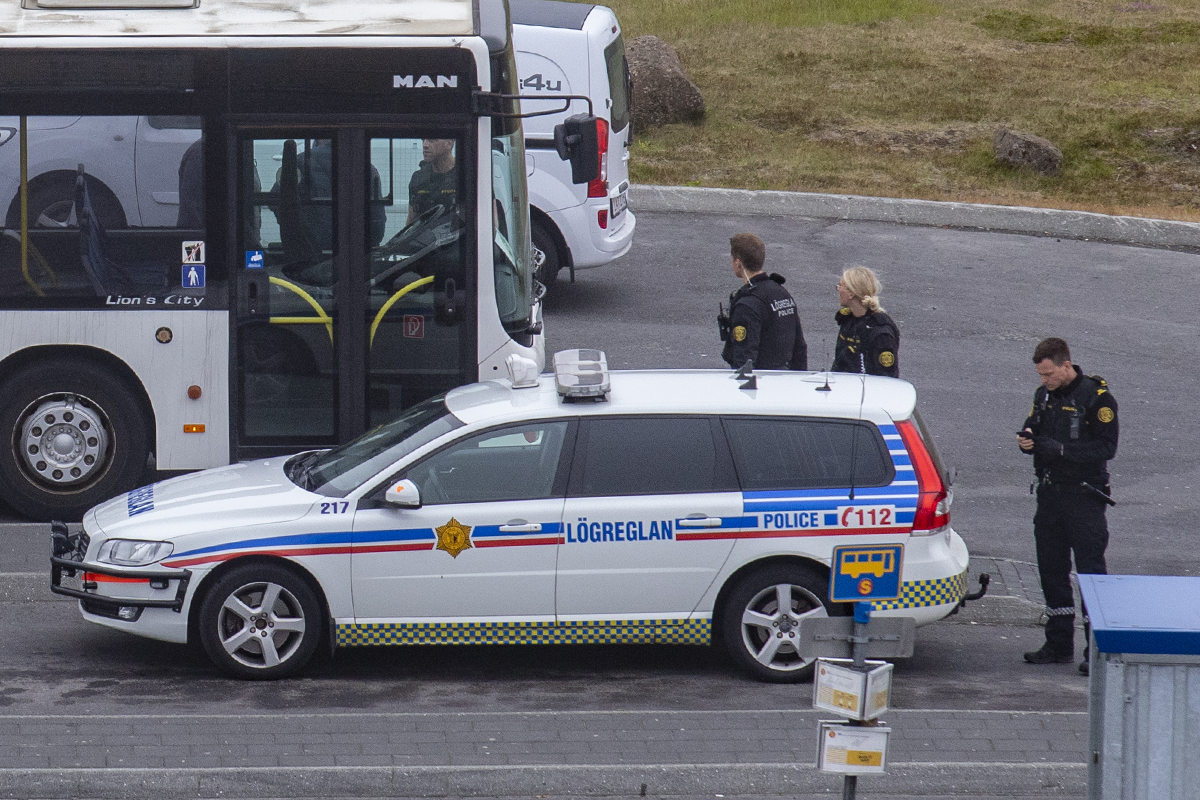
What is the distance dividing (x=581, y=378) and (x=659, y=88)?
20029 millimetres

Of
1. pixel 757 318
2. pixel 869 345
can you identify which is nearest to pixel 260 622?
pixel 757 318

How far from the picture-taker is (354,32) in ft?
33.4

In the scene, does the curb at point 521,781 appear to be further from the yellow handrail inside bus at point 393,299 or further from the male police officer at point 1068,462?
the yellow handrail inside bus at point 393,299

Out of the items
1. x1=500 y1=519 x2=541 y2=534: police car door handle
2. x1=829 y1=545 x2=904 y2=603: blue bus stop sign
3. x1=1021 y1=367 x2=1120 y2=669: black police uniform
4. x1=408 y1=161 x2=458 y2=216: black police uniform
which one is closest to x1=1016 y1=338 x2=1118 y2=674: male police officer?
x1=1021 y1=367 x2=1120 y2=669: black police uniform

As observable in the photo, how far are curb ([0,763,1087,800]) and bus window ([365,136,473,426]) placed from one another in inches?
171

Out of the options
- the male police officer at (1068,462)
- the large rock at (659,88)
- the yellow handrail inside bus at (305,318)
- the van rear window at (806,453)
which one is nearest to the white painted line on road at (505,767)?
the van rear window at (806,453)

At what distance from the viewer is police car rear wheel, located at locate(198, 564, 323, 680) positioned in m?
7.67

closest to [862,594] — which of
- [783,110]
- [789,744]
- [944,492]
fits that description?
[789,744]

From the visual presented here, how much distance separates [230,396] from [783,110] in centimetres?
2074

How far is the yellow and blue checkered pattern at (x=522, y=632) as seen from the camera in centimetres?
770

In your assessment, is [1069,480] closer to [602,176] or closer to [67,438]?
[67,438]

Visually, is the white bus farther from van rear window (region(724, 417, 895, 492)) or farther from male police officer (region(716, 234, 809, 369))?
van rear window (region(724, 417, 895, 492))

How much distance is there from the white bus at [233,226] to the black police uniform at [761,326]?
5.38 ft

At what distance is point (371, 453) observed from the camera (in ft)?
26.7
